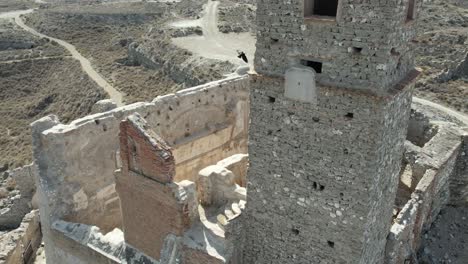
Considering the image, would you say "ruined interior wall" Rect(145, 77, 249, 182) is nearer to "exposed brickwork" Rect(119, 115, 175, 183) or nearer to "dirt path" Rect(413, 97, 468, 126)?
"exposed brickwork" Rect(119, 115, 175, 183)

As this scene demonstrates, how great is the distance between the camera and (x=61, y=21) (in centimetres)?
6956

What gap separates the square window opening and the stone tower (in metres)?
0.03

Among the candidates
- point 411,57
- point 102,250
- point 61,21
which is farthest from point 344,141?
point 61,21

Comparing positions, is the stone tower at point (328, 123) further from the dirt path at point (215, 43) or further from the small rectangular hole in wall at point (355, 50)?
the dirt path at point (215, 43)

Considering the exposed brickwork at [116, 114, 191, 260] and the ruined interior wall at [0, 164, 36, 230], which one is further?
the ruined interior wall at [0, 164, 36, 230]

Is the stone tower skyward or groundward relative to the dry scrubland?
skyward

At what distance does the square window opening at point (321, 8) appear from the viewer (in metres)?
7.49

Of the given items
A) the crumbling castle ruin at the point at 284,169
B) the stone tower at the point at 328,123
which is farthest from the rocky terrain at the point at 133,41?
the stone tower at the point at 328,123

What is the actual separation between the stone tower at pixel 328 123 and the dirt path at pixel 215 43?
94.8ft

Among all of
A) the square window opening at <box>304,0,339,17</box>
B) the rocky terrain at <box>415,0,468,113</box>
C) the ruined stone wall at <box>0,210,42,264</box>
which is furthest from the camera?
the rocky terrain at <box>415,0,468,113</box>

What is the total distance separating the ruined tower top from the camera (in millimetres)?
6812

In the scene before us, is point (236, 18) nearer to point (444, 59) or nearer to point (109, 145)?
point (444, 59)

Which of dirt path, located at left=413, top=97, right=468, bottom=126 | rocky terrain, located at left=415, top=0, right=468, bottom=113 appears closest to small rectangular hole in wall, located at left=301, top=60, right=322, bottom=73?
rocky terrain, located at left=415, top=0, right=468, bottom=113

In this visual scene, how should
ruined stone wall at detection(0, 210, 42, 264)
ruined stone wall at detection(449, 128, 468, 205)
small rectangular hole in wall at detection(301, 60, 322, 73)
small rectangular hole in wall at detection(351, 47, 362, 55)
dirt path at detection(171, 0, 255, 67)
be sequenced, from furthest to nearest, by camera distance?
dirt path at detection(171, 0, 255, 67) → ruined stone wall at detection(0, 210, 42, 264) → ruined stone wall at detection(449, 128, 468, 205) → small rectangular hole in wall at detection(301, 60, 322, 73) → small rectangular hole in wall at detection(351, 47, 362, 55)
